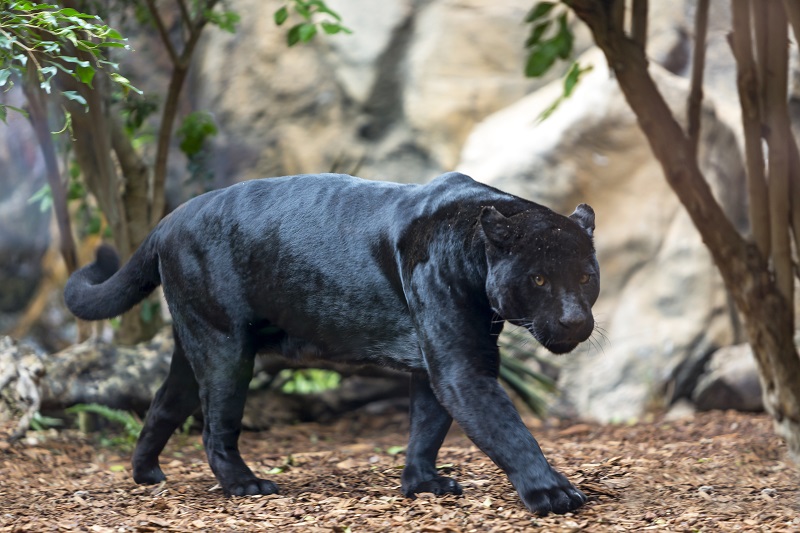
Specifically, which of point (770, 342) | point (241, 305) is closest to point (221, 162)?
point (241, 305)

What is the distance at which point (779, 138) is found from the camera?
4656 millimetres

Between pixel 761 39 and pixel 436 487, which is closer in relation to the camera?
pixel 436 487

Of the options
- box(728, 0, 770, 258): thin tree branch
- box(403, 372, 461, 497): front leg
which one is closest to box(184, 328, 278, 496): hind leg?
box(403, 372, 461, 497): front leg

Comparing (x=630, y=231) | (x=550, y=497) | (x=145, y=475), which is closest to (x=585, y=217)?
(x=550, y=497)

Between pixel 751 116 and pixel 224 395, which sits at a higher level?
pixel 751 116

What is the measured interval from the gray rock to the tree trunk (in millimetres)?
2010

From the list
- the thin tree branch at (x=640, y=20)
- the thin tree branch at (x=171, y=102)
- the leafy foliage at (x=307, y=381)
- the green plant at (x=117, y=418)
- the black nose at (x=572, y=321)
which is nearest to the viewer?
the black nose at (x=572, y=321)

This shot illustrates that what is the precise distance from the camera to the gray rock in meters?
6.84

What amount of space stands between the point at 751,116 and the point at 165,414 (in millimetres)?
3176

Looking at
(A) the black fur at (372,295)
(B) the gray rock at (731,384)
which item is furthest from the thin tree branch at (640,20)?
(B) the gray rock at (731,384)

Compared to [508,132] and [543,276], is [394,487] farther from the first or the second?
[508,132]

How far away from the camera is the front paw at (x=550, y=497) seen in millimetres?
3381

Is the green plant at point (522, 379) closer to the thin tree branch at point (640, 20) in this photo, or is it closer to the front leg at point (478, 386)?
the thin tree branch at point (640, 20)

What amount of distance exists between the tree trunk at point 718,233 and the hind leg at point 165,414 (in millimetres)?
2508
